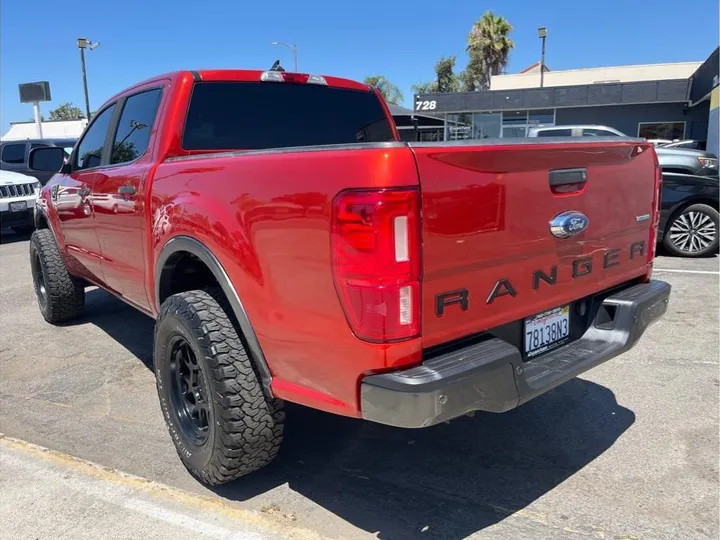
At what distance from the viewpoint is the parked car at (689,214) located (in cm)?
789

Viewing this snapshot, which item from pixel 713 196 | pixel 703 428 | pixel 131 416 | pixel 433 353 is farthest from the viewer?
pixel 713 196

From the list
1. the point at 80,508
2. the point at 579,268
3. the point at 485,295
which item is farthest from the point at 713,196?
the point at 80,508

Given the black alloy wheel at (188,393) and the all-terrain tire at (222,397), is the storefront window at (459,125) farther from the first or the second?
the all-terrain tire at (222,397)

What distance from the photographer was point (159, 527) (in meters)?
2.62

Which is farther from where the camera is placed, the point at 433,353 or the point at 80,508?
the point at 80,508

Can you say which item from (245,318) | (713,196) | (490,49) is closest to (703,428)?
(245,318)

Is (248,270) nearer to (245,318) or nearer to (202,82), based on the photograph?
(245,318)

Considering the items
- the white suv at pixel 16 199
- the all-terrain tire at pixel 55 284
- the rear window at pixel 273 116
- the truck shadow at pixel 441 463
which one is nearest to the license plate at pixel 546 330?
the truck shadow at pixel 441 463

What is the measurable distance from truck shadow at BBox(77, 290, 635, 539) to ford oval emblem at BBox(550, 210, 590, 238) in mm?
1238

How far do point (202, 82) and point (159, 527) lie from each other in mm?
2417

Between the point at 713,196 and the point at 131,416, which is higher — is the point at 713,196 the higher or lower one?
the higher one

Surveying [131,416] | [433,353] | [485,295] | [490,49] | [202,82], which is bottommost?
[131,416]

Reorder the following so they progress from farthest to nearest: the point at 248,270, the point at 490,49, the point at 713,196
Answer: the point at 490,49, the point at 713,196, the point at 248,270

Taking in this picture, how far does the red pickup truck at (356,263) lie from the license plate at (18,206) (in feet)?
28.1
